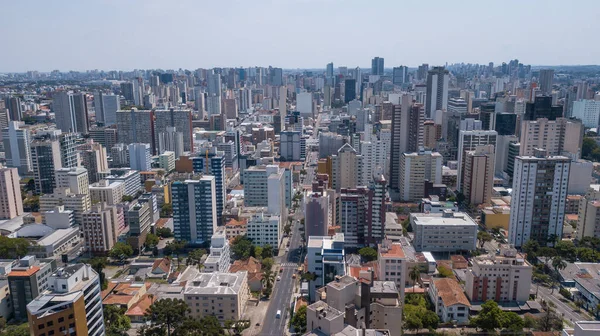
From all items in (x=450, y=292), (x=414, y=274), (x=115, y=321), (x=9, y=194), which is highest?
(x=9, y=194)

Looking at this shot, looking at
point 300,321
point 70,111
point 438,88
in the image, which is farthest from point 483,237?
point 70,111

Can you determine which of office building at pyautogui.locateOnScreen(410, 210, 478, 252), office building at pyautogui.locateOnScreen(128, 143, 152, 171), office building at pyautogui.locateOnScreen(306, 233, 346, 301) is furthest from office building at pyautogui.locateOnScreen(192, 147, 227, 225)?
office building at pyautogui.locateOnScreen(128, 143, 152, 171)

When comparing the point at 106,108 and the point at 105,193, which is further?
the point at 106,108

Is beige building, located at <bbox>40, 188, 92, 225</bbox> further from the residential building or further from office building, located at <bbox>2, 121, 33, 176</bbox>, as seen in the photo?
the residential building

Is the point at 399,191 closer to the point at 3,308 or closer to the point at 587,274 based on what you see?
the point at 587,274

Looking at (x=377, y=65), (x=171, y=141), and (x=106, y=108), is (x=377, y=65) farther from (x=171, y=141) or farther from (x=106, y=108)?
(x=171, y=141)

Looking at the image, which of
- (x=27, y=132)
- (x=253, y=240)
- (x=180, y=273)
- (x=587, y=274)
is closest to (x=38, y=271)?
(x=180, y=273)

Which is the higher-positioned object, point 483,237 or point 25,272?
point 25,272
